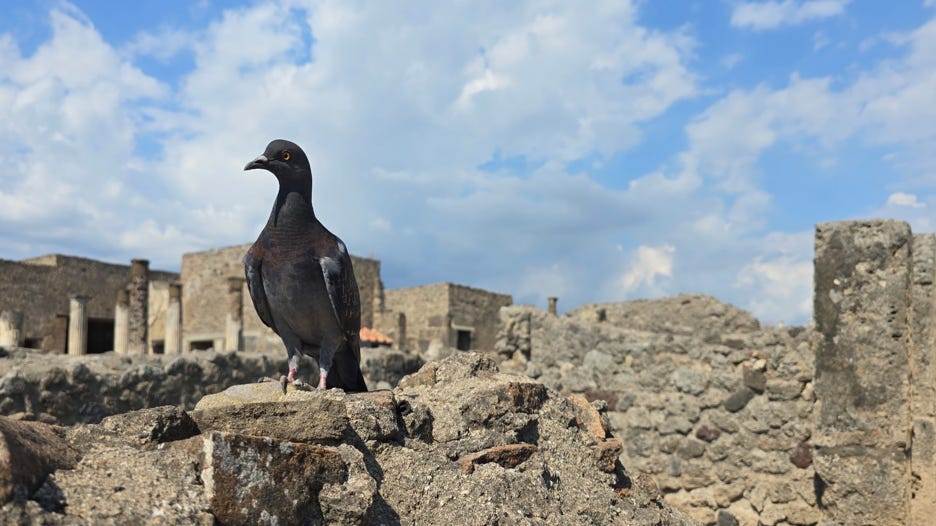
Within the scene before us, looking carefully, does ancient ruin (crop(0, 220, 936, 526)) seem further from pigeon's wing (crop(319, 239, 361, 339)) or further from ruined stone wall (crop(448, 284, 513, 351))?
ruined stone wall (crop(448, 284, 513, 351))

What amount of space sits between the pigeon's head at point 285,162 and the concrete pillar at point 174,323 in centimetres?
1787

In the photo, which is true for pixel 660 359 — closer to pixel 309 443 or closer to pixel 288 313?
pixel 288 313

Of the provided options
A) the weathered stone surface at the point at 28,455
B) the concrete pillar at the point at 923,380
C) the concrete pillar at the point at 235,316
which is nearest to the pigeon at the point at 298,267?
the weathered stone surface at the point at 28,455

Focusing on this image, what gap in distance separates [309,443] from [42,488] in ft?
2.71

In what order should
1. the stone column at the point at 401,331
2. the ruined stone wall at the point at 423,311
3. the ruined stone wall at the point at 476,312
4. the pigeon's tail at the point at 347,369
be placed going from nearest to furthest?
the pigeon's tail at the point at 347,369 → the stone column at the point at 401,331 → the ruined stone wall at the point at 423,311 → the ruined stone wall at the point at 476,312

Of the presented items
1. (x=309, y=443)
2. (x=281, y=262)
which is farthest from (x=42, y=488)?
(x=281, y=262)

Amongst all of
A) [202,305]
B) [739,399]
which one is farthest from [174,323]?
[739,399]

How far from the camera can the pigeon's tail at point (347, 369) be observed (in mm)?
3475

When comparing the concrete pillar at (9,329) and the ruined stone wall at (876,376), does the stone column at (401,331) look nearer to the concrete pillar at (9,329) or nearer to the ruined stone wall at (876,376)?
the concrete pillar at (9,329)

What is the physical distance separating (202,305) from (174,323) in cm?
759

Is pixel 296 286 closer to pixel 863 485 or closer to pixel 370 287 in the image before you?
pixel 863 485

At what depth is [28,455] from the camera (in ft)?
5.73

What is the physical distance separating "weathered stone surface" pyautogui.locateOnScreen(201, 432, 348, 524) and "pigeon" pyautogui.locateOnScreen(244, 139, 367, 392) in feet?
3.13

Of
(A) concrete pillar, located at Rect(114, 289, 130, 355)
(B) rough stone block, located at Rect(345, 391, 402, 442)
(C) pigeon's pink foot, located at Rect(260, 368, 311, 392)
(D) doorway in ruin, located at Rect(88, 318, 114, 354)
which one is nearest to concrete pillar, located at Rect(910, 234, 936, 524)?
(B) rough stone block, located at Rect(345, 391, 402, 442)
